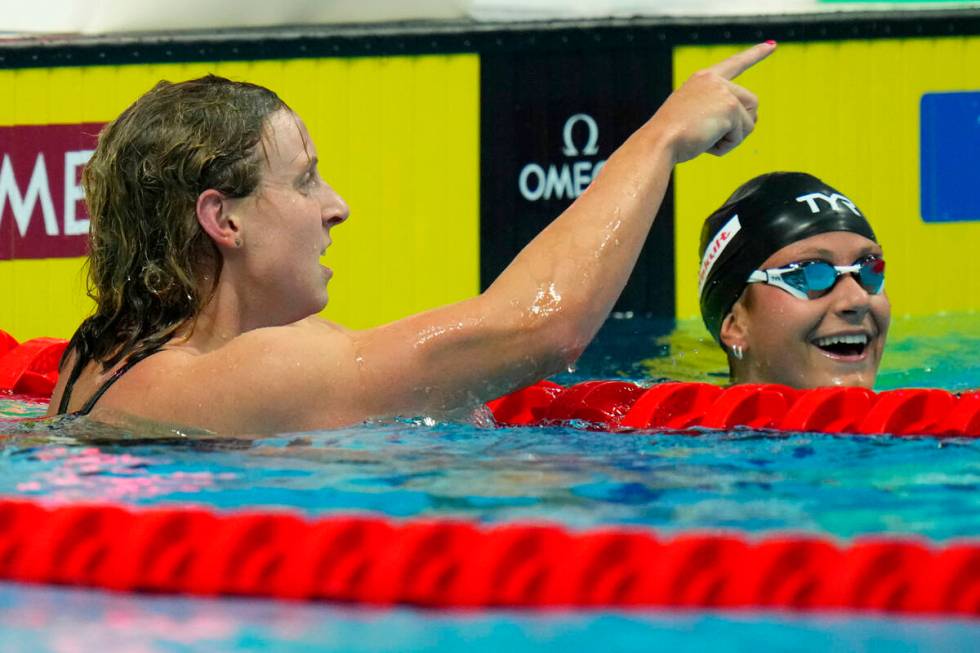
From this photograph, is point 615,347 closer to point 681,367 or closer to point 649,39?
point 681,367

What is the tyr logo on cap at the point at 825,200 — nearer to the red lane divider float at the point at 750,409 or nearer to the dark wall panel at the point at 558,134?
the red lane divider float at the point at 750,409

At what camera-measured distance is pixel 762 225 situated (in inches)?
138

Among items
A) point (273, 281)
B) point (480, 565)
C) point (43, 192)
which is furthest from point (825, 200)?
point (43, 192)

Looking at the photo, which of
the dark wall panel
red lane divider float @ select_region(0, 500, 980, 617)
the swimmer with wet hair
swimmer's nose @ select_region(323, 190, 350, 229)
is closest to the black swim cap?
the swimmer with wet hair

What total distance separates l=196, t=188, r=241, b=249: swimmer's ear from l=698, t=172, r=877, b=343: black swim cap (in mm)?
1403

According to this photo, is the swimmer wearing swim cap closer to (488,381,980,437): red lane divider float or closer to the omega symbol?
(488,381,980,437): red lane divider float

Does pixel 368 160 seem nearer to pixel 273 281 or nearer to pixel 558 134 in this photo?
pixel 558 134

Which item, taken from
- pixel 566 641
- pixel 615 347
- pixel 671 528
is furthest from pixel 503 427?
pixel 615 347

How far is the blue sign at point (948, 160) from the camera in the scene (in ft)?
17.1

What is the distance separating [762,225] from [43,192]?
2.87m

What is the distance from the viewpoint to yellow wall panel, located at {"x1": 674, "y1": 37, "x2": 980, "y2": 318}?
5250mm

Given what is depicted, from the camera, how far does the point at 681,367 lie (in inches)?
183

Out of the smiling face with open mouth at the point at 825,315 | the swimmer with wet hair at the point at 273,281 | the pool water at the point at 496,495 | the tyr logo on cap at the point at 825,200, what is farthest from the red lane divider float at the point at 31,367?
the tyr logo on cap at the point at 825,200

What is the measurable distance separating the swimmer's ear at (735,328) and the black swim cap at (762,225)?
20 millimetres
